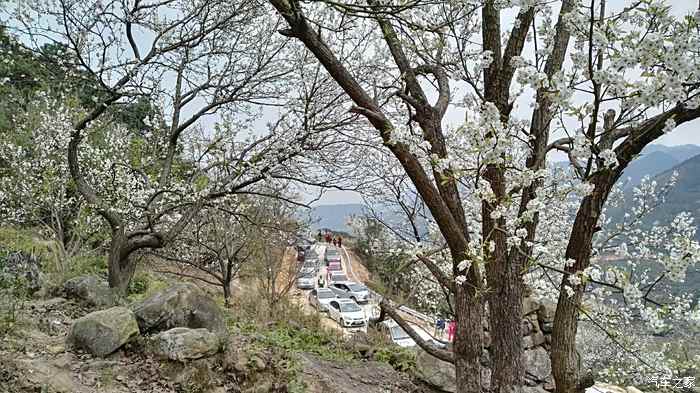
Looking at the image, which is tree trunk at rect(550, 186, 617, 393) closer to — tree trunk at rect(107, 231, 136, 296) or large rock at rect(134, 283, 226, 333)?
large rock at rect(134, 283, 226, 333)

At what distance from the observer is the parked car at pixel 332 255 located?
27.7 metres

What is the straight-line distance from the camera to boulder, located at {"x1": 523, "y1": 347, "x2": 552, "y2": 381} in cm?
632

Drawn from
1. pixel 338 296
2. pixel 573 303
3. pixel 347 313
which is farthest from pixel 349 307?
pixel 573 303

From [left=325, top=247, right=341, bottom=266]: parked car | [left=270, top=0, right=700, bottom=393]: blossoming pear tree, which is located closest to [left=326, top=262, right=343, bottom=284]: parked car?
[left=325, top=247, right=341, bottom=266]: parked car

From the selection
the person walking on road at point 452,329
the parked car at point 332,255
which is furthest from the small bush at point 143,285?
the parked car at point 332,255

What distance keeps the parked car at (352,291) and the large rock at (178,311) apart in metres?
13.8

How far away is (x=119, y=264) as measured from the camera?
625 centimetres

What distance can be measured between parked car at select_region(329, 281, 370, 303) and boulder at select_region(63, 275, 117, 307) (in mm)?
13092

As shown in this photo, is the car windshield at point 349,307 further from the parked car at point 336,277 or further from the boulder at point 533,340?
the boulder at point 533,340

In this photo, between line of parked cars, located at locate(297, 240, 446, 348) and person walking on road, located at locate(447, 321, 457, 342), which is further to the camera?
line of parked cars, located at locate(297, 240, 446, 348)

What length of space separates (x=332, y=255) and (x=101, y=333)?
24.5 metres

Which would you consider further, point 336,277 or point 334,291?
point 336,277

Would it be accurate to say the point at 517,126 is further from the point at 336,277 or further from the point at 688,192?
the point at 336,277

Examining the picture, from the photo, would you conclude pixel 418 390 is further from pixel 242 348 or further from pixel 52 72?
pixel 52 72
